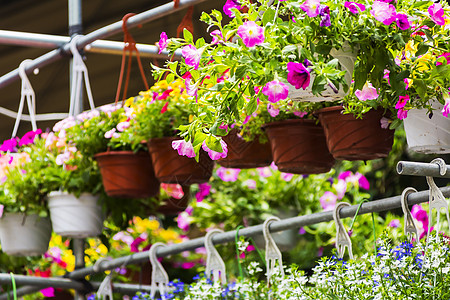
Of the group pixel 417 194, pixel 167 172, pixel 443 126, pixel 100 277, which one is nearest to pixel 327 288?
pixel 417 194

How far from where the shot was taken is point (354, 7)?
4.73 ft

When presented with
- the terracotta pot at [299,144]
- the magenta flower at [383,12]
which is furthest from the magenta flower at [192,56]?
the terracotta pot at [299,144]

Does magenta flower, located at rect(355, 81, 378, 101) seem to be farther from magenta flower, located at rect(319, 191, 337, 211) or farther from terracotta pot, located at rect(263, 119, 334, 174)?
magenta flower, located at rect(319, 191, 337, 211)

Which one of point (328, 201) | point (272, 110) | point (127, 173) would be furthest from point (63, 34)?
point (272, 110)

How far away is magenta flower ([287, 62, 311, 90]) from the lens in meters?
1.43

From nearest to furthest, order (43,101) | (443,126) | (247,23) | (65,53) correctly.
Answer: (247,23), (443,126), (65,53), (43,101)

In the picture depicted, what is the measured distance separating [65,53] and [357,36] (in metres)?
1.86

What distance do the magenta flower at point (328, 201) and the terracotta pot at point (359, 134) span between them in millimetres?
1715

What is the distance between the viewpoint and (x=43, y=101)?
571cm

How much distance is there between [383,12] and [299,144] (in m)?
0.81

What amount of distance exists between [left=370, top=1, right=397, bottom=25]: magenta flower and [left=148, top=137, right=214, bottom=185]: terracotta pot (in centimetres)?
105

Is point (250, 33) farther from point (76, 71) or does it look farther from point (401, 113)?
point (76, 71)

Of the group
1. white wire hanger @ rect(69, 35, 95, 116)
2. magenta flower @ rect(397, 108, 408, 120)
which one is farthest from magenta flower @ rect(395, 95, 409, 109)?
white wire hanger @ rect(69, 35, 95, 116)

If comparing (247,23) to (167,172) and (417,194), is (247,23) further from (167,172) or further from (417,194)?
(167,172)
